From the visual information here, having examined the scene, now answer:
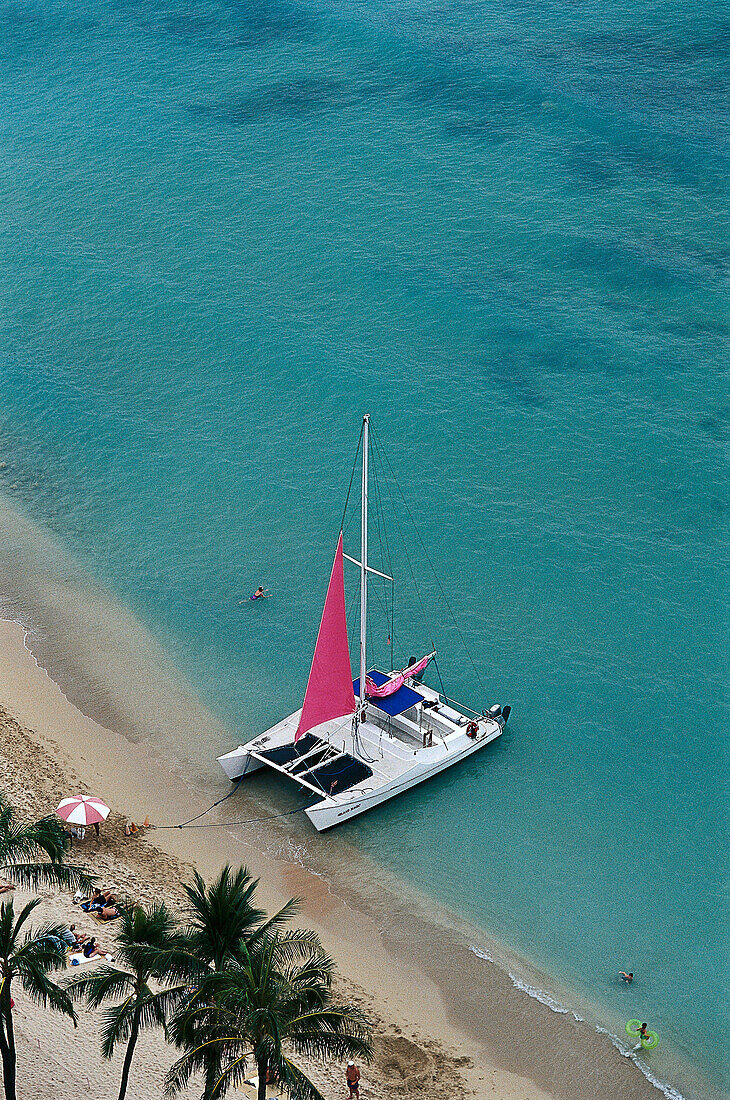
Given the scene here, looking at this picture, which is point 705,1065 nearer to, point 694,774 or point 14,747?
point 694,774

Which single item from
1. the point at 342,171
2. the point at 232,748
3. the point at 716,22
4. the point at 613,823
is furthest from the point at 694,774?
the point at 716,22

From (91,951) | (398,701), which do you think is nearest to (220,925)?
(91,951)

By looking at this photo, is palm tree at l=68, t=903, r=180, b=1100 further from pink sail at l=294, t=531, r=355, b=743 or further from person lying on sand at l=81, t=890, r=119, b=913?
pink sail at l=294, t=531, r=355, b=743

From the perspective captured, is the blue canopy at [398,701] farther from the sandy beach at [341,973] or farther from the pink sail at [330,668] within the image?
the sandy beach at [341,973]

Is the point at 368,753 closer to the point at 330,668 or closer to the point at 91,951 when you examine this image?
the point at 330,668

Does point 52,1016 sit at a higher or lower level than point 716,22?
lower

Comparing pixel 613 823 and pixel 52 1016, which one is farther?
pixel 613 823
